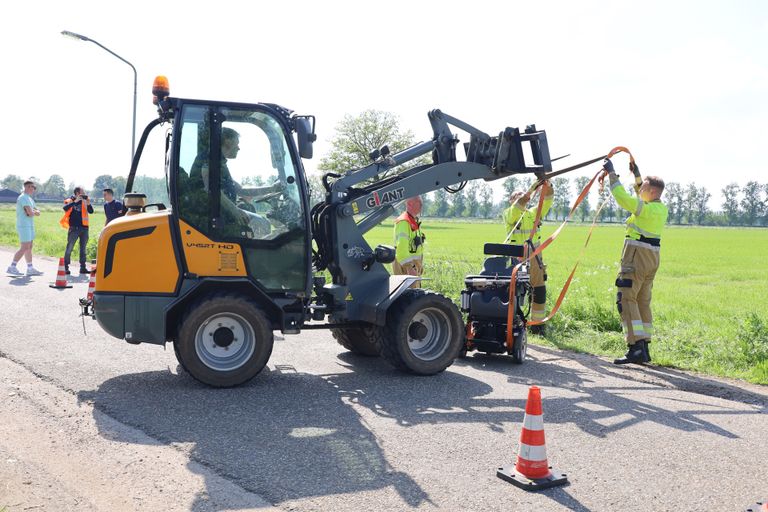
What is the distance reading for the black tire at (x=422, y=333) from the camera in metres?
7.18

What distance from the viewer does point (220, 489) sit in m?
4.19

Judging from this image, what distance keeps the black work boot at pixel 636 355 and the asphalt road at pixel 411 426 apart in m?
0.13

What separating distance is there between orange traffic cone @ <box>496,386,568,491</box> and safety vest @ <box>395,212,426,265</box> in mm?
5257

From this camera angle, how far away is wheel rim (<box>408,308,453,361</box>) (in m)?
7.41

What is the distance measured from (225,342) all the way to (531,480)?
3355 mm

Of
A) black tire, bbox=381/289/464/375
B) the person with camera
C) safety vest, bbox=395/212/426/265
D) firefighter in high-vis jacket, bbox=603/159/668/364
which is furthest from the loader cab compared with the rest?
the person with camera

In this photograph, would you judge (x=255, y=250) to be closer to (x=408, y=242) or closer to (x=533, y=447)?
(x=408, y=242)

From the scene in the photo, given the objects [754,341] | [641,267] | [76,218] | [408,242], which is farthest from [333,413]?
[76,218]

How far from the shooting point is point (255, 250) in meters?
6.77

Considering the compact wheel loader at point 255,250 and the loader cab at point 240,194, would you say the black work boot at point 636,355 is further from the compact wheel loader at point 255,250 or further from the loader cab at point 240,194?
the loader cab at point 240,194

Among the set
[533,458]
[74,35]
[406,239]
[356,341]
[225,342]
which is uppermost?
[74,35]

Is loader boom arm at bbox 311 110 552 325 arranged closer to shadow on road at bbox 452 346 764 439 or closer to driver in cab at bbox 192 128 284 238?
driver in cab at bbox 192 128 284 238

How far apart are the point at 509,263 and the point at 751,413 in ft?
11.8

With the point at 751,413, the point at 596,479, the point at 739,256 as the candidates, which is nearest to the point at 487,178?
the point at 751,413
